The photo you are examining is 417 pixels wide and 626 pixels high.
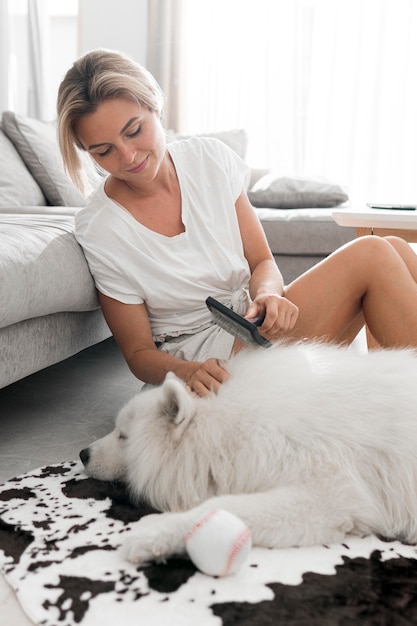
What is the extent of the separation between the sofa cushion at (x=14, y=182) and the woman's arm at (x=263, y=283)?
1.55 m

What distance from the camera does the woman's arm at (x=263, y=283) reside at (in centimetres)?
174

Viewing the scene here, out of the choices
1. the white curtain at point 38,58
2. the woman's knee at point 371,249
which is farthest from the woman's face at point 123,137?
the white curtain at point 38,58

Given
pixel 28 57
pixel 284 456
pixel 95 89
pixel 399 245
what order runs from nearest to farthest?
1. pixel 284 456
2. pixel 95 89
3. pixel 399 245
4. pixel 28 57

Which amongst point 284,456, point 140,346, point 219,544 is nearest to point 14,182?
point 140,346

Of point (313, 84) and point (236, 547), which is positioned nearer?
point (236, 547)

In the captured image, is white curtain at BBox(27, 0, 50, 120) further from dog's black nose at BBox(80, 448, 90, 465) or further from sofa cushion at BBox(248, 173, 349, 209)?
dog's black nose at BBox(80, 448, 90, 465)

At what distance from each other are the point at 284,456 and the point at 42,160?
2.70 m

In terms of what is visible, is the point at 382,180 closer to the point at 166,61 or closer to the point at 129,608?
the point at 166,61

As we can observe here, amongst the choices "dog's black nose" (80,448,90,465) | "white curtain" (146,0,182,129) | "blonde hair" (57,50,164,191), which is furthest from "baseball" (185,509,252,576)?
"white curtain" (146,0,182,129)

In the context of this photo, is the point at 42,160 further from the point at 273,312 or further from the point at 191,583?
the point at 191,583

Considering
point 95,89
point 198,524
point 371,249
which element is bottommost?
point 198,524

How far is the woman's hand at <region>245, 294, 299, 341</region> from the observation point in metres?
1.71

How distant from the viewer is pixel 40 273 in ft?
6.37

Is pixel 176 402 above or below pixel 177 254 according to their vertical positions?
below
